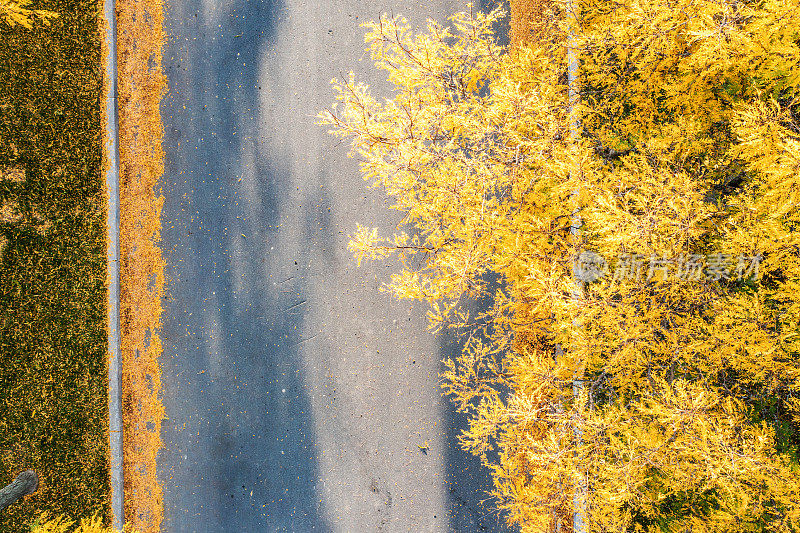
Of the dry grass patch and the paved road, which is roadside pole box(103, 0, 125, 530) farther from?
the dry grass patch

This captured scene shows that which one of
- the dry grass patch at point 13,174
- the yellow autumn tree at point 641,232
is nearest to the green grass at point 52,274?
the dry grass patch at point 13,174

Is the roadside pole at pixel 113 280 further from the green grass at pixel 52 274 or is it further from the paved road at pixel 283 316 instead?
the paved road at pixel 283 316

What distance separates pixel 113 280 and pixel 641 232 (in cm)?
742

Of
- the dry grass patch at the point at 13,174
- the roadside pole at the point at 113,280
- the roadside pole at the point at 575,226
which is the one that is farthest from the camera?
the roadside pole at the point at 113,280

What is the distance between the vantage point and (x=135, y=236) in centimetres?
675

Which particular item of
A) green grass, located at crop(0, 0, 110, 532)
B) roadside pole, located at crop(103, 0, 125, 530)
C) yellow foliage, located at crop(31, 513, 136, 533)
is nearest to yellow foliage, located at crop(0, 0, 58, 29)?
green grass, located at crop(0, 0, 110, 532)

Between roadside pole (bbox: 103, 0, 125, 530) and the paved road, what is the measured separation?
2.34 feet

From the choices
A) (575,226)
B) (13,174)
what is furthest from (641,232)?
(13,174)

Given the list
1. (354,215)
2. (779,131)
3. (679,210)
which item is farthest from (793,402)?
(354,215)

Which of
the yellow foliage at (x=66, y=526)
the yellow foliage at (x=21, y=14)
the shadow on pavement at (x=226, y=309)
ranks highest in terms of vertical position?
the yellow foliage at (x=21, y=14)

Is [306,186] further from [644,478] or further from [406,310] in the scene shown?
[644,478]

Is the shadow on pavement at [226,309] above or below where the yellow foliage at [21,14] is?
below

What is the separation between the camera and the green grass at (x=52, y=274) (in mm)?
6242

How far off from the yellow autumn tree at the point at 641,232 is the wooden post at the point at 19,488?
6.48 meters
